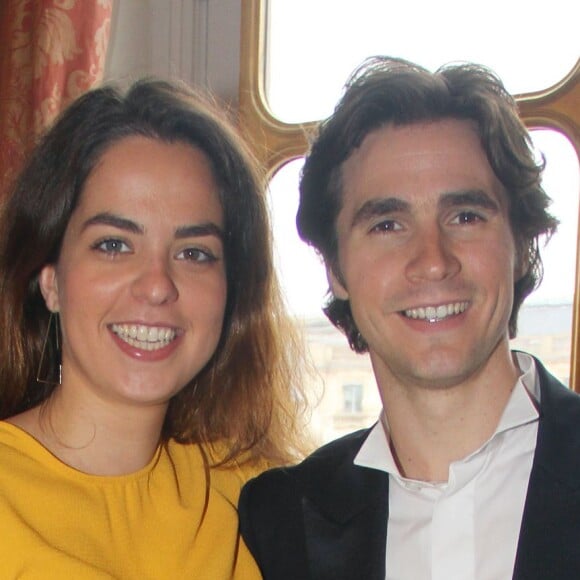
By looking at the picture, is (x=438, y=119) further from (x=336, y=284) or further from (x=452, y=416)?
(x=452, y=416)

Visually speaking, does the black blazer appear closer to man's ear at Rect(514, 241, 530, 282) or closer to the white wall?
man's ear at Rect(514, 241, 530, 282)

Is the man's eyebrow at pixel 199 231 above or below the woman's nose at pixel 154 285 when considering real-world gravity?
above

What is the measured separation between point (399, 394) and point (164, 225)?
52cm

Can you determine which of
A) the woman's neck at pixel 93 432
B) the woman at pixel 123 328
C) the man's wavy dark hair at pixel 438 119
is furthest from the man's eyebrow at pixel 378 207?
the woman's neck at pixel 93 432

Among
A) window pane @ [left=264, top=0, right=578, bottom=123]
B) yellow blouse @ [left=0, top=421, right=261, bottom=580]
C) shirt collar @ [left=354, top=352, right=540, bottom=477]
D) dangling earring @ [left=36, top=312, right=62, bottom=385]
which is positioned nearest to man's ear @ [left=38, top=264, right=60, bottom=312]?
dangling earring @ [left=36, top=312, right=62, bottom=385]

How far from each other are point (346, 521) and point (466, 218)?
57cm

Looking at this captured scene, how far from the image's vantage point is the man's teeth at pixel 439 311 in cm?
180

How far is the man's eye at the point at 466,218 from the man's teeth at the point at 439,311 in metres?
0.15

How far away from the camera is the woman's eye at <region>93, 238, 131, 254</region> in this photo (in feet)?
5.92

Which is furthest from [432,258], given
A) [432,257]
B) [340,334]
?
[340,334]

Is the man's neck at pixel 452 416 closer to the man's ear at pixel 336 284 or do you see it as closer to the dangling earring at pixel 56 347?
the man's ear at pixel 336 284

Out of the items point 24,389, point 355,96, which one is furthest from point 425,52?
point 24,389

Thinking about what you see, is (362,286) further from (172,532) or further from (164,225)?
(172,532)

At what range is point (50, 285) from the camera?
1897mm
